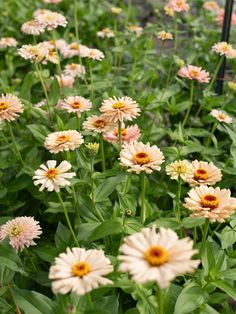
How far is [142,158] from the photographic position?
113cm

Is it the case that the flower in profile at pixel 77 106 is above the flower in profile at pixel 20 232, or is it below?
above

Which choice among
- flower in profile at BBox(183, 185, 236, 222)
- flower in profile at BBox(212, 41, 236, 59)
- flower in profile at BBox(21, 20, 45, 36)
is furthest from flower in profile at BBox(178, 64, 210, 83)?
flower in profile at BBox(183, 185, 236, 222)

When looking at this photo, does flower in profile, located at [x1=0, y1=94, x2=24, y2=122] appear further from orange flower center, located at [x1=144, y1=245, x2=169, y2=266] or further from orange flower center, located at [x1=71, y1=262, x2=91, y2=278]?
orange flower center, located at [x1=144, y1=245, x2=169, y2=266]

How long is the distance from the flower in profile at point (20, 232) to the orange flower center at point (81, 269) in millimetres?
382

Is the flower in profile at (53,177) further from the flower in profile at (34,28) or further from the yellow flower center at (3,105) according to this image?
the flower in profile at (34,28)

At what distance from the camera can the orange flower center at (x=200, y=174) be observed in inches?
45.8

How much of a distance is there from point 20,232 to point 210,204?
1.57 ft

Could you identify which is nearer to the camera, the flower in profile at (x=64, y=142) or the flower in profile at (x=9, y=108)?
the flower in profile at (x=64, y=142)

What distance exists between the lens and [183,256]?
73 centimetres

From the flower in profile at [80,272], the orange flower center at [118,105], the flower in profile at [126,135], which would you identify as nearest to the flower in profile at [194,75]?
the flower in profile at [126,135]

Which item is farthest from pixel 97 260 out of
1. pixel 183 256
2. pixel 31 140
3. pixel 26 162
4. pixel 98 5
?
pixel 98 5

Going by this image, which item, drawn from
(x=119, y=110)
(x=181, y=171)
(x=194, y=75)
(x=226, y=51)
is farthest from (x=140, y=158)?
(x=226, y=51)

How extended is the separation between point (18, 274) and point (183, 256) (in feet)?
2.30

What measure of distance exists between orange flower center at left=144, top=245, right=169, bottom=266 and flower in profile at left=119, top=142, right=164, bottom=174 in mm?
360
